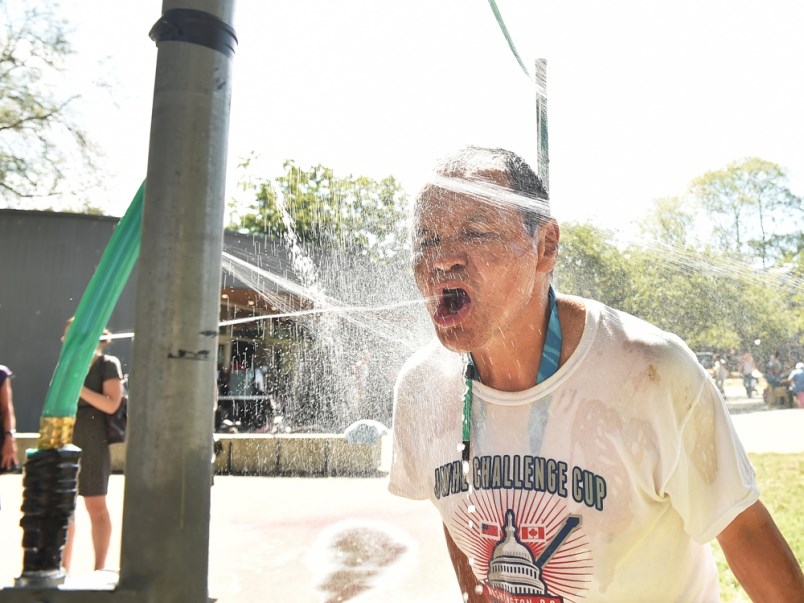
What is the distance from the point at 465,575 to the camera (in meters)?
1.76

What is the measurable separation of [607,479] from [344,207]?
432 centimetres

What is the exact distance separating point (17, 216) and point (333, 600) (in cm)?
1594

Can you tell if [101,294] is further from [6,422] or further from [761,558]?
[6,422]

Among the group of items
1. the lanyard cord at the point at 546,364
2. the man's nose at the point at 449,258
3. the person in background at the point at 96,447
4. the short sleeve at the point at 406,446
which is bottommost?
the person in background at the point at 96,447

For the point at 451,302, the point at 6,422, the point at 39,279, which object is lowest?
the point at 6,422

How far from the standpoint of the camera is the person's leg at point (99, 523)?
4.57 m

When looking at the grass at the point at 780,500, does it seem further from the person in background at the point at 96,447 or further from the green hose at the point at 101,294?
the person in background at the point at 96,447

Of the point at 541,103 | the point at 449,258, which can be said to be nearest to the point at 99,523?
the point at 541,103

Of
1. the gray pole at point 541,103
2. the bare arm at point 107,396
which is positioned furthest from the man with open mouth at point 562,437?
the bare arm at point 107,396

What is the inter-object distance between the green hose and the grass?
360cm

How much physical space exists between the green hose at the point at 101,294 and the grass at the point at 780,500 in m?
3.60

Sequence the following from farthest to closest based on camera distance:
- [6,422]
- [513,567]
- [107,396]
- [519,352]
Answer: [6,422], [107,396], [519,352], [513,567]

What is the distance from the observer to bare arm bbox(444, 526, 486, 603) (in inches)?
67.8

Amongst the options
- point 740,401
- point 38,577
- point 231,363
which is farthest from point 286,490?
point 740,401
